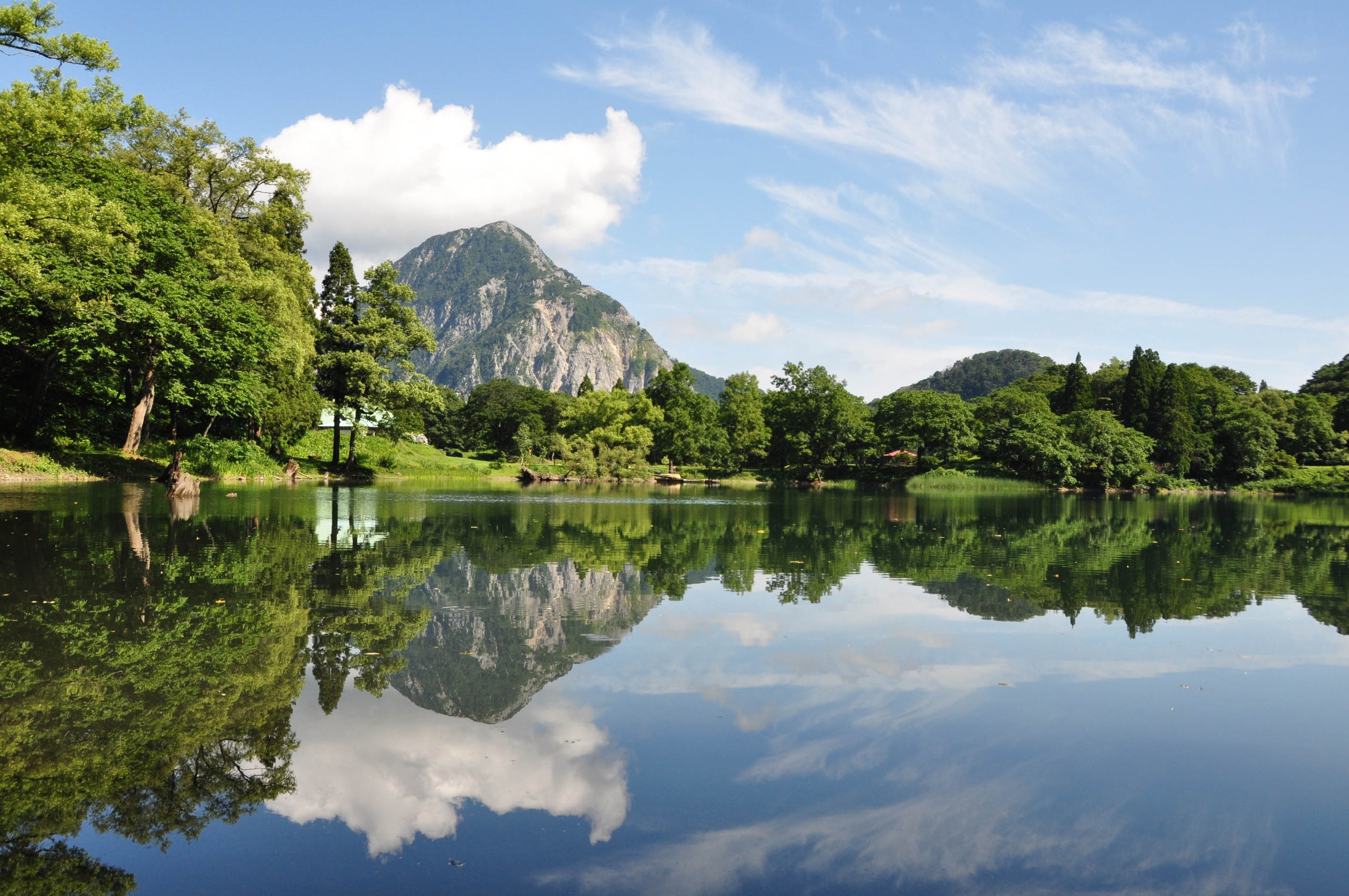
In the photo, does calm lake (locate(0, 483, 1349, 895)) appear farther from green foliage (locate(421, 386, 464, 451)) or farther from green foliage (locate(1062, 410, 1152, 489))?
green foliage (locate(421, 386, 464, 451))

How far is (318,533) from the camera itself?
59.8 feet

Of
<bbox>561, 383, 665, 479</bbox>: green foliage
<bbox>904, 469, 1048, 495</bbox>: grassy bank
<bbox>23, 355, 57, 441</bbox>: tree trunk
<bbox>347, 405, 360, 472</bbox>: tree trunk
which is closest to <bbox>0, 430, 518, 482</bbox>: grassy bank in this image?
<bbox>347, 405, 360, 472</bbox>: tree trunk

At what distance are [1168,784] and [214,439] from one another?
46.2 m

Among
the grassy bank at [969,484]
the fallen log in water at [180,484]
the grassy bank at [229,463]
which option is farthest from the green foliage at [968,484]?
the fallen log in water at [180,484]

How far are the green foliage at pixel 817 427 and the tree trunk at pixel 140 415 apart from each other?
59.2 m

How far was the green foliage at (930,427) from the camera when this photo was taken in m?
84.9

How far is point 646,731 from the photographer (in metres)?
6.05

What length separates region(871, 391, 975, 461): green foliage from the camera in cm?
8494

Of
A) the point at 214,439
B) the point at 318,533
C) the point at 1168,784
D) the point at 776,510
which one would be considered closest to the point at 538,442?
the point at 214,439

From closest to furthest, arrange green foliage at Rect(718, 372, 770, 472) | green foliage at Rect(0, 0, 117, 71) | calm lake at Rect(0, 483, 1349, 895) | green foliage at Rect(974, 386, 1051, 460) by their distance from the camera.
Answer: calm lake at Rect(0, 483, 1349, 895) → green foliage at Rect(0, 0, 117, 71) → green foliage at Rect(974, 386, 1051, 460) → green foliage at Rect(718, 372, 770, 472)

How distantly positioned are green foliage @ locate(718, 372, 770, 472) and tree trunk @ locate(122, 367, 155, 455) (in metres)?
58.8

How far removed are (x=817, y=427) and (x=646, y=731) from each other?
80.7 meters

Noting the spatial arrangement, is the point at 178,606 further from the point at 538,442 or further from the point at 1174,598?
the point at 538,442

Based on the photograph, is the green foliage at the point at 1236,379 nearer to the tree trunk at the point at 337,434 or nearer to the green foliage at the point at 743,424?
the green foliage at the point at 743,424
